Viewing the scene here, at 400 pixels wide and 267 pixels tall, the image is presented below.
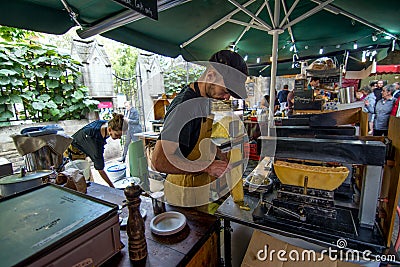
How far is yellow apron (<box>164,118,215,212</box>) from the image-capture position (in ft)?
4.97

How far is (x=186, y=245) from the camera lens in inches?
32.7

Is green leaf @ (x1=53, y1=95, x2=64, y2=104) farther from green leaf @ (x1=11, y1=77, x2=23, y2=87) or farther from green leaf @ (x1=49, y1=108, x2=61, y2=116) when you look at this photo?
green leaf @ (x1=11, y1=77, x2=23, y2=87)

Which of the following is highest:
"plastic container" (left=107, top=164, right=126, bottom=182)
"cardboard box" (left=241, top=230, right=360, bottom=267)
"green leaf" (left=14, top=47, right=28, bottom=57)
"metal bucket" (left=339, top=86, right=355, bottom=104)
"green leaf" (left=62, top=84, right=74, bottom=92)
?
"green leaf" (left=14, top=47, right=28, bottom=57)

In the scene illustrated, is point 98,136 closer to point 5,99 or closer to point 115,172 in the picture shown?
point 115,172

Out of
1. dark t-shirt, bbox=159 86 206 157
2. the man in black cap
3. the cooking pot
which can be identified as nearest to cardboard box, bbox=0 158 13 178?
the cooking pot

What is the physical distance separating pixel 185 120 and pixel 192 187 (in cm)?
59

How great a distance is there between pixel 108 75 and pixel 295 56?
4429 millimetres

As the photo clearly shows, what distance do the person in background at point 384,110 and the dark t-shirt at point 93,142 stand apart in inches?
216

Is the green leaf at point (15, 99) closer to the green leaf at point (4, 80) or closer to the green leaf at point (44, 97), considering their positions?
the green leaf at point (4, 80)

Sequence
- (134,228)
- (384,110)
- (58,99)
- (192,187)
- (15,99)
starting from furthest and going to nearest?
(384,110), (58,99), (15,99), (192,187), (134,228)

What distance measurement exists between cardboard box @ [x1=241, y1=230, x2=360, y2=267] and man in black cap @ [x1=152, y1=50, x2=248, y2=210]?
45 cm

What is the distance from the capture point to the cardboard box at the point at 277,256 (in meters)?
0.88

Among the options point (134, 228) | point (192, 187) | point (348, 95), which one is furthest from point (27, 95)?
point (348, 95)

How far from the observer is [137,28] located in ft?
6.48
